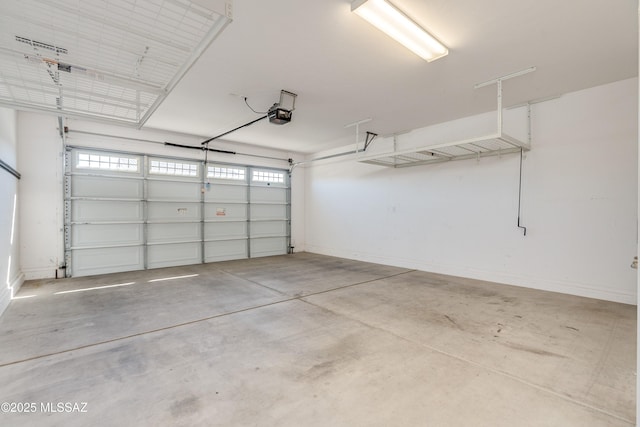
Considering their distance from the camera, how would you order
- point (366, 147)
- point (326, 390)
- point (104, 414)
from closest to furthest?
point (104, 414) < point (326, 390) < point (366, 147)

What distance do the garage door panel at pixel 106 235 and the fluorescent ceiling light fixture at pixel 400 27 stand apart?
5.74m

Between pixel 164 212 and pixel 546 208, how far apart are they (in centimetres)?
701

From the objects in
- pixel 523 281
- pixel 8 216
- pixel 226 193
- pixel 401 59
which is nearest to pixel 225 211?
pixel 226 193

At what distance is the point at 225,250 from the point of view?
278 inches

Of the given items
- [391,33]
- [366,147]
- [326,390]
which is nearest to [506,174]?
[366,147]

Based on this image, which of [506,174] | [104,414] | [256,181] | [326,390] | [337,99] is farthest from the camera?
[256,181]

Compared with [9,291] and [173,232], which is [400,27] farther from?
[173,232]

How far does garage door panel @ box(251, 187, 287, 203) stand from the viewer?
762 centimetres

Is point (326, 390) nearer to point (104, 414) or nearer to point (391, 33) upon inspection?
point (104, 414)

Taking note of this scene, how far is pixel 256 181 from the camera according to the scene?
25.1 ft

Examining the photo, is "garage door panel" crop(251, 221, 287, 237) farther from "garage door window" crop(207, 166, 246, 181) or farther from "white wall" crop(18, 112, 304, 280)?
"white wall" crop(18, 112, 304, 280)

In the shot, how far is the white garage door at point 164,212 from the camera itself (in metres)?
5.31

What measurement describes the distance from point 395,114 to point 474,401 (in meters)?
4.22

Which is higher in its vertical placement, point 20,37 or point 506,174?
point 20,37
